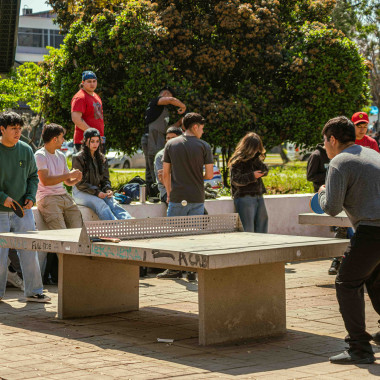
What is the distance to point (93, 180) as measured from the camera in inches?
414

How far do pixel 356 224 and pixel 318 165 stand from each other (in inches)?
205

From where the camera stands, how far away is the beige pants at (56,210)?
33.5ft

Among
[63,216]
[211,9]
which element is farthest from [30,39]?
[63,216]

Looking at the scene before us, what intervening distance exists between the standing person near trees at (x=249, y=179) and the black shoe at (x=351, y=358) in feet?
16.0

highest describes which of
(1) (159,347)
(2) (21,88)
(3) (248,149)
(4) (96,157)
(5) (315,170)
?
(2) (21,88)

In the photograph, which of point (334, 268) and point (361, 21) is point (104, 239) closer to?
point (334, 268)

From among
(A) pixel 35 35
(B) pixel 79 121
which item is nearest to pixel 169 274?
(B) pixel 79 121

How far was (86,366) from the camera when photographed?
616cm

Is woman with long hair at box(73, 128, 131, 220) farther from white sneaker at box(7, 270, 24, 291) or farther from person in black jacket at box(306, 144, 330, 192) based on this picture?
person in black jacket at box(306, 144, 330, 192)

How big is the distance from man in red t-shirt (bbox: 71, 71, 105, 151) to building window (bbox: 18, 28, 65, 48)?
190ft

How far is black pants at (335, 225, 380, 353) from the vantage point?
6188mm

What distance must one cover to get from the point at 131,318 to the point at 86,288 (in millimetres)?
551

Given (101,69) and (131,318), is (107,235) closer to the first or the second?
(131,318)

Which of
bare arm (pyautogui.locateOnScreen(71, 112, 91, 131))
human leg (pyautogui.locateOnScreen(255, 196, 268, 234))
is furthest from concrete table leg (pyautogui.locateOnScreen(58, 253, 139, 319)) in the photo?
bare arm (pyautogui.locateOnScreen(71, 112, 91, 131))
